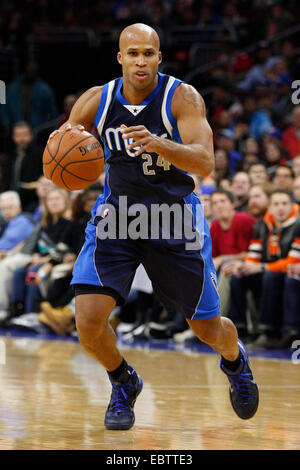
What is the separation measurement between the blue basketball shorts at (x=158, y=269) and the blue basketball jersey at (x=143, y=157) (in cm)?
19

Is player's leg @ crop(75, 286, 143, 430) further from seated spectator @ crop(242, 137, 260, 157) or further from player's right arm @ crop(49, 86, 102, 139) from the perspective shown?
seated spectator @ crop(242, 137, 260, 157)

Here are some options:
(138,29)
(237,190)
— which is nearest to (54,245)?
(237,190)

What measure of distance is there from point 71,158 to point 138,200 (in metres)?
0.39

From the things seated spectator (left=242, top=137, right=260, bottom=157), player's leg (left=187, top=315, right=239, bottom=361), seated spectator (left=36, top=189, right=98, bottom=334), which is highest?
seated spectator (left=242, top=137, right=260, bottom=157)

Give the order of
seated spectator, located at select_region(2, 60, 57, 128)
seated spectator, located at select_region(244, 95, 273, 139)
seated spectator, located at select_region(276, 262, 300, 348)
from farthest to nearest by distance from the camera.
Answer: seated spectator, located at select_region(2, 60, 57, 128) → seated spectator, located at select_region(244, 95, 273, 139) → seated spectator, located at select_region(276, 262, 300, 348)

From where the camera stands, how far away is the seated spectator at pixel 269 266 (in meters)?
8.27

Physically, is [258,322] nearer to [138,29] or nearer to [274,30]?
[138,29]

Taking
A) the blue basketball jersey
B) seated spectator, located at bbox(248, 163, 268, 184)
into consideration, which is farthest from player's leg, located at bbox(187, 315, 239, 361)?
seated spectator, located at bbox(248, 163, 268, 184)

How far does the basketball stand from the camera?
4.27 metres

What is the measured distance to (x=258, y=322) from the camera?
8.39 m

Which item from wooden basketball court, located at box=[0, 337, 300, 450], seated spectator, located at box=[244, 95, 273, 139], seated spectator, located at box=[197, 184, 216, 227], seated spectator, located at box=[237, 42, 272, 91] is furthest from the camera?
seated spectator, located at box=[237, 42, 272, 91]

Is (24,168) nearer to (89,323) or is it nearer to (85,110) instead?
(85,110)

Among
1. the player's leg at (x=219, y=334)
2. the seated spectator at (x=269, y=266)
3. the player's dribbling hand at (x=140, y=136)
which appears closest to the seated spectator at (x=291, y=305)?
the seated spectator at (x=269, y=266)

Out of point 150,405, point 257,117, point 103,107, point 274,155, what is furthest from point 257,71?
point 103,107
